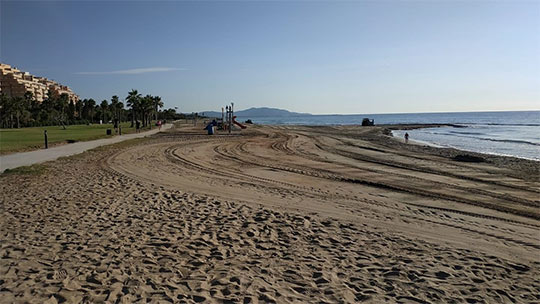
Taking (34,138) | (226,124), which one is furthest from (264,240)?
(226,124)

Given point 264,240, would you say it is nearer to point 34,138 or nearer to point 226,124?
point 34,138

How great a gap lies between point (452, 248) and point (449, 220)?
1.86 meters

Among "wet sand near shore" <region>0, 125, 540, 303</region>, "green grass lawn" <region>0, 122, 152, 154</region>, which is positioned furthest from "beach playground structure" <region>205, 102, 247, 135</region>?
"wet sand near shore" <region>0, 125, 540, 303</region>

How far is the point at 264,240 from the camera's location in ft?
18.4

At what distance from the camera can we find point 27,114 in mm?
69875

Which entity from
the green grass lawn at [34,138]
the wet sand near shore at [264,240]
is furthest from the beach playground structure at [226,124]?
the wet sand near shore at [264,240]

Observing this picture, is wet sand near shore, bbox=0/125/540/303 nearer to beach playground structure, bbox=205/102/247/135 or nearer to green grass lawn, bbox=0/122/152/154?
green grass lawn, bbox=0/122/152/154

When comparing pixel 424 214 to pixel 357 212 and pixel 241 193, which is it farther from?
pixel 241 193

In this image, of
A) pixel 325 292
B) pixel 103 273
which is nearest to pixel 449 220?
pixel 325 292

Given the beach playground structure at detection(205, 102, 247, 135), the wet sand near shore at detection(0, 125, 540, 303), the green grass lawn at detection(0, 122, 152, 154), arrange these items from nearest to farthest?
the wet sand near shore at detection(0, 125, 540, 303), the green grass lawn at detection(0, 122, 152, 154), the beach playground structure at detection(205, 102, 247, 135)

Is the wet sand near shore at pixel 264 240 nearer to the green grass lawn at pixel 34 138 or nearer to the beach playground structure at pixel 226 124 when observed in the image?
the green grass lawn at pixel 34 138

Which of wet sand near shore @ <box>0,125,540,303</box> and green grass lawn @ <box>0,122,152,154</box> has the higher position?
green grass lawn @ <box>0,122,152,154</box>

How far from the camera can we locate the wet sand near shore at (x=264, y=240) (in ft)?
13.2

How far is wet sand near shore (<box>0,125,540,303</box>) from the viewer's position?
13.2 feet
